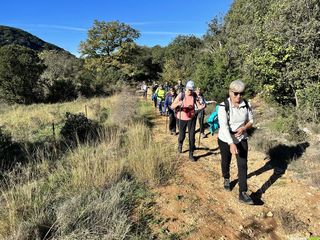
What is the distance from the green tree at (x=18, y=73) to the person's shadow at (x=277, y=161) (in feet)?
69.8

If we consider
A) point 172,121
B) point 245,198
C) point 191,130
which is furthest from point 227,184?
point 172,121

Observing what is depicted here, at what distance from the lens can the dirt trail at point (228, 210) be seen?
3980 mm

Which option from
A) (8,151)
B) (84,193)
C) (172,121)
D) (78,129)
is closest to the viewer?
(84,193)

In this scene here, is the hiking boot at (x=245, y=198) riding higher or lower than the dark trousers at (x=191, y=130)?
lower

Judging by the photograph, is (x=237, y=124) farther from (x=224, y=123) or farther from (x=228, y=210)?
(x=228, y=210)

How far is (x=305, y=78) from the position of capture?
980 centimetres

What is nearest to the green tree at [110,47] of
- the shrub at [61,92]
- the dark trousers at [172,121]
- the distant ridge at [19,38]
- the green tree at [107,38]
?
the green tree at [107,38]

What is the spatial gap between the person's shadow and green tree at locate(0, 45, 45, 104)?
2127cm

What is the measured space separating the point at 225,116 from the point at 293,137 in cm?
469

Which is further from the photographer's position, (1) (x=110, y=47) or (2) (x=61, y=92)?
(1) (x=110, y=47)

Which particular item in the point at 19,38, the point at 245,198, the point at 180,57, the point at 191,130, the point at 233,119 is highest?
the point at 19,38

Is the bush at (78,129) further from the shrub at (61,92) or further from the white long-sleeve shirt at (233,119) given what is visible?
the shrub at (61,92)

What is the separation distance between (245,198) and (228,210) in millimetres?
376

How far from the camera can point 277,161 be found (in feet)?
22.2
